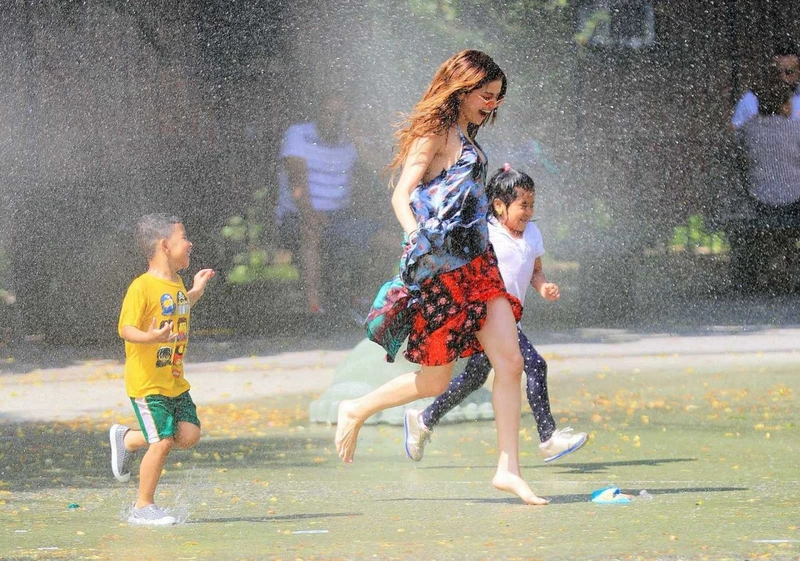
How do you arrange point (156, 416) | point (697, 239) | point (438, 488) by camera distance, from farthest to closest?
point (697, 239), point (438, 488), point (156, 416)

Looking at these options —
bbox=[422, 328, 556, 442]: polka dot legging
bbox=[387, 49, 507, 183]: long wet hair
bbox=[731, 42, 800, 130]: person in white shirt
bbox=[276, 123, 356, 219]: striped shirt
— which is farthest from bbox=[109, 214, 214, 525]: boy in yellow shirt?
bbox=[731, 42, 800, 130]: person in white shirt

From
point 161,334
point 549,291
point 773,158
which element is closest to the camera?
point 161,334

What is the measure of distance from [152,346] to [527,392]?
1.57 meters

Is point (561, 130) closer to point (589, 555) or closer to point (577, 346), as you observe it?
point (577, 346)

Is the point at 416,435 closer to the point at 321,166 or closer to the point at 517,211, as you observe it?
the point at 517,211

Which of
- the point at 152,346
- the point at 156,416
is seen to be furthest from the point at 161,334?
the point at 156,416

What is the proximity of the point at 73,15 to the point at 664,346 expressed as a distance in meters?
5.56

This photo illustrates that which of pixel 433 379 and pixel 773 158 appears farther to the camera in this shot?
pixel 773 158

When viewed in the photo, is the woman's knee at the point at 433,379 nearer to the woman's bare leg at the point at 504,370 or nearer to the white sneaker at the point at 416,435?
the woman's bare leg at the point at 504,370

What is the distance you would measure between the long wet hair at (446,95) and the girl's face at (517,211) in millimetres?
806

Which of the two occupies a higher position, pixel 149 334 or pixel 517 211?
pixel 517 211

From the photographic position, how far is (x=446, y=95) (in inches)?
196

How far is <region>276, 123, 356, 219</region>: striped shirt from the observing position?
1209 centimetres

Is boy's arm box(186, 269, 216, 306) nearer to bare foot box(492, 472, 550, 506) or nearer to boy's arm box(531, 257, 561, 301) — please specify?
bare foot box(492, 472, 550, 506)
